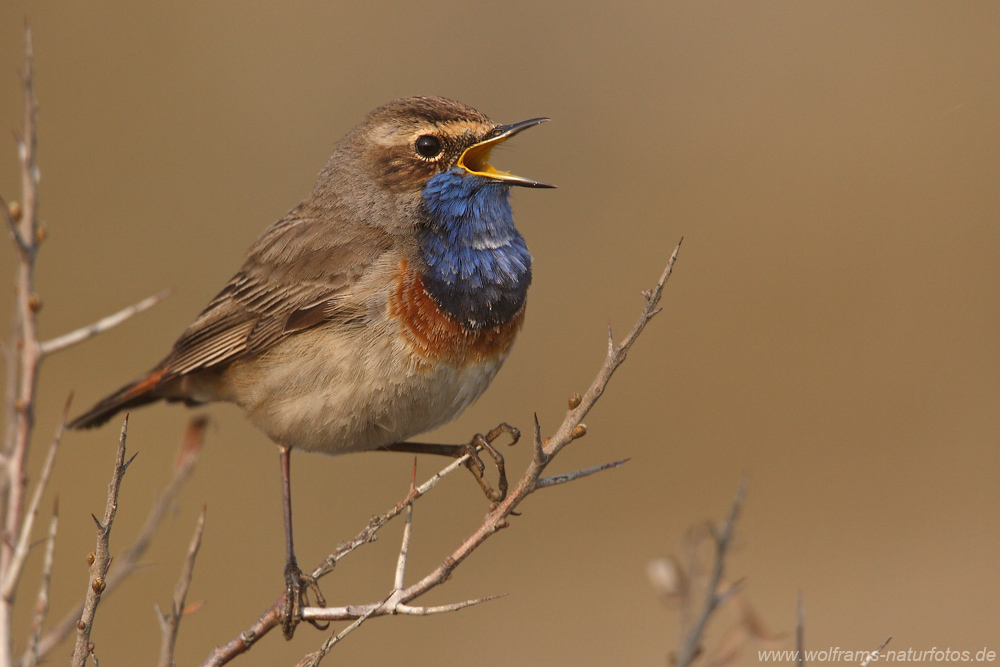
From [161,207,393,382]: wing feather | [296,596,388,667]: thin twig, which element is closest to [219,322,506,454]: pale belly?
[161,207,393,382]: wing feather

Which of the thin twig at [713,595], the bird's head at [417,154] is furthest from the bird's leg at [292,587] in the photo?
the thin twig at [713,595]

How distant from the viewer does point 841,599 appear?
910cm

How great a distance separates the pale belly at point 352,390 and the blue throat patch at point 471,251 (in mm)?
273

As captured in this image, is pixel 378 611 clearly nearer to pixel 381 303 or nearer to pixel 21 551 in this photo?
pixel 21 551

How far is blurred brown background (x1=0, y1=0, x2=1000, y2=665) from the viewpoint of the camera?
9383 mm

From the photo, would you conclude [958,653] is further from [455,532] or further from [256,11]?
[256,11]

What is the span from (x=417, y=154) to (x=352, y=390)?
1.24m

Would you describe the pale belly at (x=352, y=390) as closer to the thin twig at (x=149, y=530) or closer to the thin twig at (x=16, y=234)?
the thin twig at (x=149, y=530)

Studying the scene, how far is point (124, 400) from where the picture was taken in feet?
17.9

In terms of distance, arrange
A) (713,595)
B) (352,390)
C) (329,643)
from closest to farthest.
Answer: (713,595), (329,643), (352,390)

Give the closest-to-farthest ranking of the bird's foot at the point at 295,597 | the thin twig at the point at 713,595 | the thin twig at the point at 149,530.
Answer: the thin twig at the point at 149,530 < the thin twig at the point at 713,595 < the bird's foot at the point at 295,597

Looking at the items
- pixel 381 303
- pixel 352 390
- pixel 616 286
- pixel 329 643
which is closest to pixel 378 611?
pixel 329 643

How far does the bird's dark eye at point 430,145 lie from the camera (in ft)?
16.5

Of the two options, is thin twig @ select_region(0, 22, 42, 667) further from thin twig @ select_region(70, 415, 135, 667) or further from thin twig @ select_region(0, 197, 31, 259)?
thin twig @ select_region(70, 415, 135, 667)
